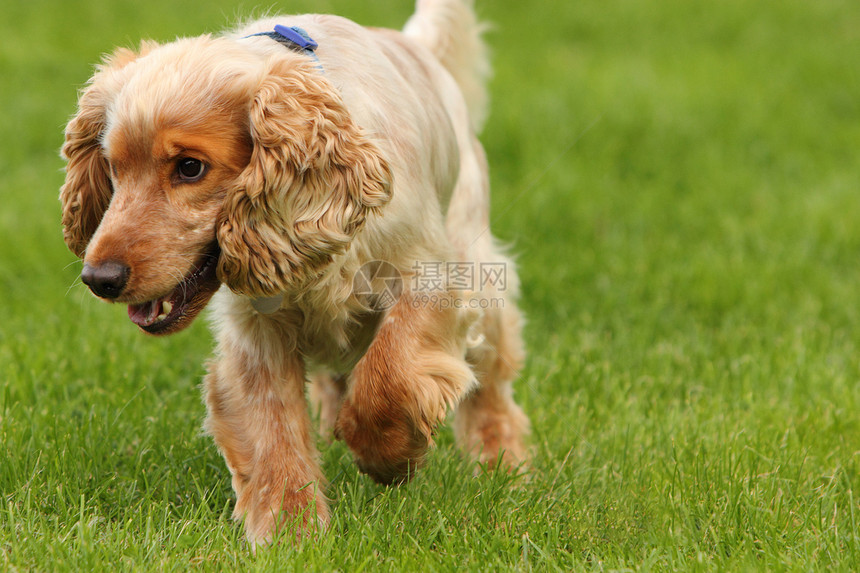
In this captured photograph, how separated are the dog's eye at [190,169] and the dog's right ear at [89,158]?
0.45 metres

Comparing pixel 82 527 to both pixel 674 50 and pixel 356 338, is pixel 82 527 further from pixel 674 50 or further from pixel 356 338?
pixel 674 50

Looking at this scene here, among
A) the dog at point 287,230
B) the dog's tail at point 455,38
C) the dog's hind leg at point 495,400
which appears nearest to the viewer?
the dog at point 287,230

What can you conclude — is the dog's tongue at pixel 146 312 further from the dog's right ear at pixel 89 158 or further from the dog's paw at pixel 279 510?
the dog's paw at pixel 279 510

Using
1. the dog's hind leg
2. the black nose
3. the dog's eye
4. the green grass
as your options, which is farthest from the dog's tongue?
the dog's hind leg

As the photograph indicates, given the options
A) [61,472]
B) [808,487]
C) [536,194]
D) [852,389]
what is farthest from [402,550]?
[536,194]

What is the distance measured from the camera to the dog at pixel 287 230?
269 centimetres

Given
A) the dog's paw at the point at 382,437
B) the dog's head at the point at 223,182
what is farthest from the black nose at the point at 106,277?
the dog's paw at the point at 382,437

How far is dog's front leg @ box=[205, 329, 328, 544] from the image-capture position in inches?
118

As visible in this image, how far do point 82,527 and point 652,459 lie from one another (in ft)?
6.56

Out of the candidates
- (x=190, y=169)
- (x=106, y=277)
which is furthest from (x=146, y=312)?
(x=190, y=169)

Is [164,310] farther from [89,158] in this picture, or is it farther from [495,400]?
[495,400]

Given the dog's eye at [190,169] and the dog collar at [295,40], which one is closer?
the dog's eye at [190,169]

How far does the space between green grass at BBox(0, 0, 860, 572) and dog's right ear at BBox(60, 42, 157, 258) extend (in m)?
0.67

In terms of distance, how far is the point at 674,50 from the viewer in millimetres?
10398
